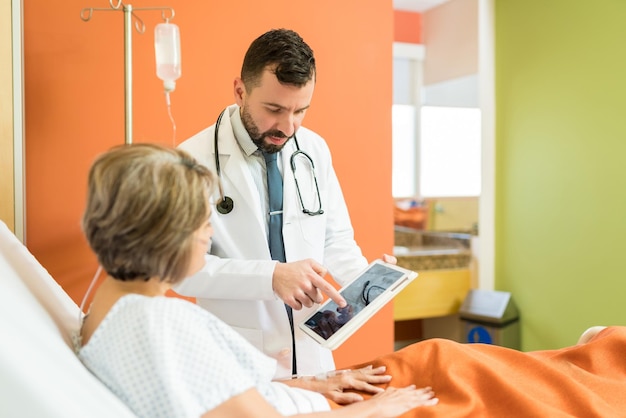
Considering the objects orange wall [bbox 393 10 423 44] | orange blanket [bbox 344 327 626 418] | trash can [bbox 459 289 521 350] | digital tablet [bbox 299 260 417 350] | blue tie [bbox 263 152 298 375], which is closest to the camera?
orange blanket [bbox 344 327 626 418]

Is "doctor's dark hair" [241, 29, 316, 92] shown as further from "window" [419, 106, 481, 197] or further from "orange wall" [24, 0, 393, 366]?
"window" [419, 106, 481, 197]

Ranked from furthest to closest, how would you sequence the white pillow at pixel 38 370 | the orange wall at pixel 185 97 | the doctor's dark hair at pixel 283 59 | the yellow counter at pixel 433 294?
the yellow counter at pixel 433 294, the orange wall at pixel 185 97, the doctor's dark hair at pixel 283 59, the white pillow at pixel 38 370

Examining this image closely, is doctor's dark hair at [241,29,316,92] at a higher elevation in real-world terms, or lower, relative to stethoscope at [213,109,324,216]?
higher

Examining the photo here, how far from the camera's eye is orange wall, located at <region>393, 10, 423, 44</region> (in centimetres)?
443

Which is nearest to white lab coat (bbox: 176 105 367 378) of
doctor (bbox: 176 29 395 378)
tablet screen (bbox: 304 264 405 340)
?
doctor (bbox: 176 29 395 378)

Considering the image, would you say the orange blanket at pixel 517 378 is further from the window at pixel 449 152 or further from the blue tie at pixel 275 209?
the window at pixel 449 152

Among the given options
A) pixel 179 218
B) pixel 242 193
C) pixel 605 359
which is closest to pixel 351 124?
pixel 242 193

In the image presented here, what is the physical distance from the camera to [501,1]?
12.0 ft

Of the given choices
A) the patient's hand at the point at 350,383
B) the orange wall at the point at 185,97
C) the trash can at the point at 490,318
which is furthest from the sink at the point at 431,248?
the patient's hand at the point at 350,383

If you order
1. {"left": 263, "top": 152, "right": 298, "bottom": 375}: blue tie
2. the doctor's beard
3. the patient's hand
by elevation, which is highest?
the doctor's beard

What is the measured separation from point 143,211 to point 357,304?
0.77 metres

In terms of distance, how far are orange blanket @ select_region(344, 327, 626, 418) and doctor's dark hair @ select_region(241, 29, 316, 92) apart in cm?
73

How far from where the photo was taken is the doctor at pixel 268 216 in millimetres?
1688

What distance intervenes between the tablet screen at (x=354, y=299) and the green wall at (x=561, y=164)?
1.73 meters
